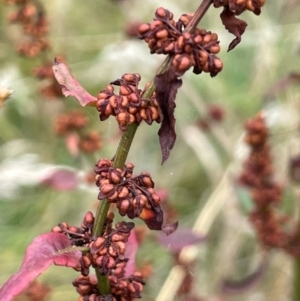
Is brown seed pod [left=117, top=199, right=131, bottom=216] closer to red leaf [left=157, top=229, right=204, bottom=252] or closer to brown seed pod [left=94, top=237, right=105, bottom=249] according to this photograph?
brown seed pod [left=94, top=237, right=105, bottom=249]

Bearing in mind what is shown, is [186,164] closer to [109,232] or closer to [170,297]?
[170,297]

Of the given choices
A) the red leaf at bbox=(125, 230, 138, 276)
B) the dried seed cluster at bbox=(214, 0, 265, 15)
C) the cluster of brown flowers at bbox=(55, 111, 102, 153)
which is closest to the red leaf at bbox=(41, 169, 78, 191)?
the cluster of brown flowers at bbox=(55, 111, 102, 153)

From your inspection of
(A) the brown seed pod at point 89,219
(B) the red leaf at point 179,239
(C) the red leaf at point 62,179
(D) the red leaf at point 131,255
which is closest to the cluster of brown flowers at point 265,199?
(B) the red leaf at point 179,239

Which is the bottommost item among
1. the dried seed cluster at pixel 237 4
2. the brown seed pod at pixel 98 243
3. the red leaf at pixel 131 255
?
the brown seed pod at pixel 98 243

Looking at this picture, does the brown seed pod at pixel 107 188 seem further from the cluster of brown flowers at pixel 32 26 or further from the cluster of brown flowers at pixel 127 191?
the cluster of brown flowers at pixel 32 26

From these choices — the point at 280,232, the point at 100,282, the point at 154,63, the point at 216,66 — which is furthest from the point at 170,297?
the point at 154,63

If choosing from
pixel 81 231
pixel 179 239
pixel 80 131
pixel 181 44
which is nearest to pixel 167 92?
pixel 181 44

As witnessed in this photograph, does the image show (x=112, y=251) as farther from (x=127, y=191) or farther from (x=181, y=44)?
(x=181, y=44)

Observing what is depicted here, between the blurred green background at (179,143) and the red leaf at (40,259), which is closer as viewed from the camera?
the red leaf at (40,259)
